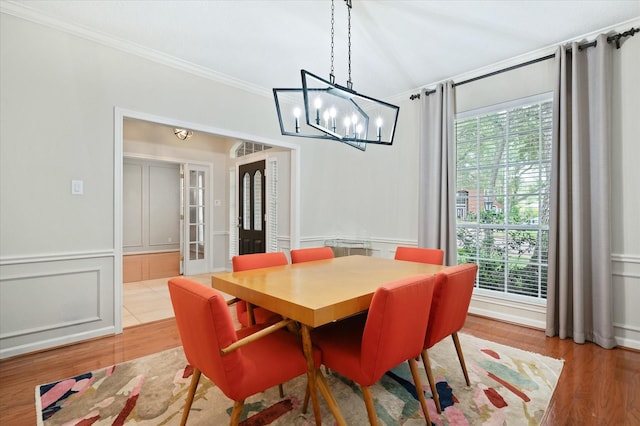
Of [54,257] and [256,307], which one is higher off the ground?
[54,257]

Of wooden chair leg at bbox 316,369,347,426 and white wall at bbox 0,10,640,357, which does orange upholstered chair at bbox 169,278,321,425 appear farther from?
white wall at bbox 0,10,640,357

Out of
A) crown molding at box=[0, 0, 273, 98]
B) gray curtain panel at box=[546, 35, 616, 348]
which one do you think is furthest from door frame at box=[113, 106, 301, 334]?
gray curtain panel at box=[546, 35, 616, 348]

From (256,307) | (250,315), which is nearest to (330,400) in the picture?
(250,315)

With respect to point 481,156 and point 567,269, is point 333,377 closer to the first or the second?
point 567,269

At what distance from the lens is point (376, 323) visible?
57.4 inches

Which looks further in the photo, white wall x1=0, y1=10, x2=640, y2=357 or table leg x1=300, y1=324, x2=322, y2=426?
white wall x1=0, y1=10, x2=640, y2=357

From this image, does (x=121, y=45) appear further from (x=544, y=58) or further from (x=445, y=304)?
(x=544, y=58)

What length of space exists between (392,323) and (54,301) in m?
2.94

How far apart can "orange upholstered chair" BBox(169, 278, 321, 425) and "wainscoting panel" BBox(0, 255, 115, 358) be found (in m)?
1.93

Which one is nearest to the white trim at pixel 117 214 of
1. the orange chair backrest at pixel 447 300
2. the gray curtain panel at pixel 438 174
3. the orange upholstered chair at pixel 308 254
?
the orange upholstered chair at pixel 308 254

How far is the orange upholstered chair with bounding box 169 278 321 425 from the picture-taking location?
4.34 ft

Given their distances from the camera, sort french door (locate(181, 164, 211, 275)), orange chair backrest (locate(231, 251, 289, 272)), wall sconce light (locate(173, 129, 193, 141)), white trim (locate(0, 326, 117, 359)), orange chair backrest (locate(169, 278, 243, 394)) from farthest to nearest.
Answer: french door (locate(181, 164, 211, 275)) < wall sconce light (locate(173, 129, 193, 141)) < white trim (locate(0, 326, 117, 359)) < orange chair backrest (locate(231, 251, 289, 272)) < orange chair backrest (locate(169, 278, 243, 394))

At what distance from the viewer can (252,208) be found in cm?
577

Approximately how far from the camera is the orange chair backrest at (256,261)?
2428mm
